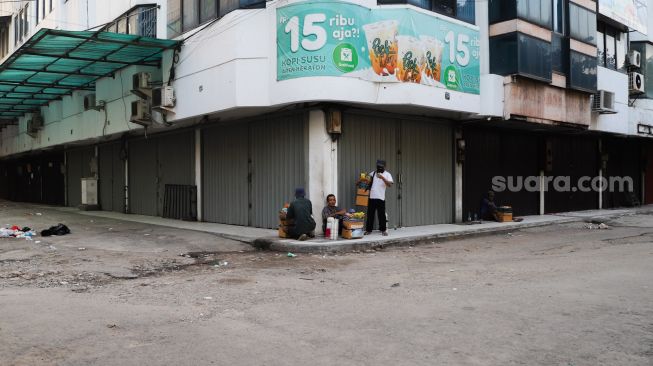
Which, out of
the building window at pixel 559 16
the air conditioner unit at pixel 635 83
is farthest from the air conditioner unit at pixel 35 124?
the air conditioner unit at pixel 635 83

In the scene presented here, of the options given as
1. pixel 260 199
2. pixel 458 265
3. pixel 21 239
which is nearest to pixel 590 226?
pixel 458 265

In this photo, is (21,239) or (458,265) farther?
(21,239)

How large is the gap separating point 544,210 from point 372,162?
9826 millimetres

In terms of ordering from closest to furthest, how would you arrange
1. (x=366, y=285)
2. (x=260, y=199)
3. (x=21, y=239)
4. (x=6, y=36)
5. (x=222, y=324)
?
1. (x=222, y=324)
2. (x=366, y=285)
3. (x=21, y=239)
4. (x=260, y=199)
5. (x=6, y=36)

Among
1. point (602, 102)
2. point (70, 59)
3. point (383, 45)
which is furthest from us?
point (602, 102)

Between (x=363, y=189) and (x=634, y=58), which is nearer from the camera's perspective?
(x=363, y=189)

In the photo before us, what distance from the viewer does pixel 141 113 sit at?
16344 mm

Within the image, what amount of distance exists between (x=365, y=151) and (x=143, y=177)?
10.9 meters

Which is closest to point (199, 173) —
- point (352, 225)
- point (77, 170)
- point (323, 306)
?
point (352, 225)

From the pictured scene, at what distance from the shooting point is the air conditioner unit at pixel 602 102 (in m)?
19.1

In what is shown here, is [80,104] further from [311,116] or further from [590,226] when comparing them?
[590,226]

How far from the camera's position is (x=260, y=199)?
14094 mm

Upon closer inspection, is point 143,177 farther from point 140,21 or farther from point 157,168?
point 140,21

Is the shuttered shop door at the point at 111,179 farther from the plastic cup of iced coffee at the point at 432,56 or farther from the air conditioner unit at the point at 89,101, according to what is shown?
the plastic cup of iced coffee at the point at 432,56
